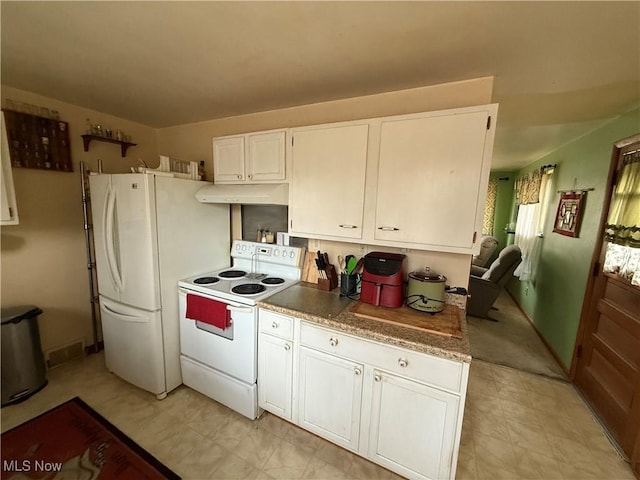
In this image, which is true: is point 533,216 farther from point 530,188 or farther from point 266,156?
point 266,156

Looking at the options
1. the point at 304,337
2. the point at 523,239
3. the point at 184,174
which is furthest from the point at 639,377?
the point at 184,174

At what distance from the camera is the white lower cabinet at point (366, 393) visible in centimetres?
133

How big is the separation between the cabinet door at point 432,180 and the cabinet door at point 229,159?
3.81 ft

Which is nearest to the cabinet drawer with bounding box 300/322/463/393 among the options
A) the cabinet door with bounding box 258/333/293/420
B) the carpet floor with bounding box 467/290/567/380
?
the cabinet door with bounding box 258/333/293/420

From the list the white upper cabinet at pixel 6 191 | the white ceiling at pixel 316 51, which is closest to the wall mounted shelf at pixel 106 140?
the white ceiling at pixel 316 51

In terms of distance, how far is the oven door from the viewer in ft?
5.97

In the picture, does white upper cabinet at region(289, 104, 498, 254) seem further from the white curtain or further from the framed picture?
the white curtain

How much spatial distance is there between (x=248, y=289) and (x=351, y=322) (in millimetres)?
868

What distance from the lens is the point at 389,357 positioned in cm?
142

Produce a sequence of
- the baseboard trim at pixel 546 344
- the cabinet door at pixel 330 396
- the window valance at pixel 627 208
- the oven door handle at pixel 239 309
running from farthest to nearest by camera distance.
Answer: the baseboard trim at pixel 546 344
the window valance at pixel 627 208
the oven door handle at pixel 239 309
the cabinet door at pixel 330 396

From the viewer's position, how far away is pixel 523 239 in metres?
4.25

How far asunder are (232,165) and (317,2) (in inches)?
54.5

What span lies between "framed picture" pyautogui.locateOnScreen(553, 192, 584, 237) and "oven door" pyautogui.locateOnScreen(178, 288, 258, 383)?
3.34 metres

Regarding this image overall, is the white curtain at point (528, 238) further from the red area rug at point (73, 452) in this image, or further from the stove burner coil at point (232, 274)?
the red area rug at point (73, 452)
